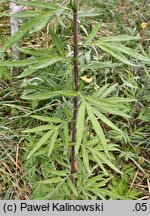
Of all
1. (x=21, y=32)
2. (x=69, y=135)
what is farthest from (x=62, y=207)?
(x=21, y=32)

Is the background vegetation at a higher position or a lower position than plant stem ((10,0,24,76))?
lower

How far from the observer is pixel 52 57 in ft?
4.49

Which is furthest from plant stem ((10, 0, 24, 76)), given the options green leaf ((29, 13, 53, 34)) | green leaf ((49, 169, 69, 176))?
green leaf ((29, 13, 53, 34))

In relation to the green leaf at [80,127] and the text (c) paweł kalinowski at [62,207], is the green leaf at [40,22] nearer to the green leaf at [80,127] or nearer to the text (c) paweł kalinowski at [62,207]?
the green leaf at [80,127]

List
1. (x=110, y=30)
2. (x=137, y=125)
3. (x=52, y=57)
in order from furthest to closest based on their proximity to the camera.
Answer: (x=110, y=30)
(x=137, y=125)
(x=52, y=57)

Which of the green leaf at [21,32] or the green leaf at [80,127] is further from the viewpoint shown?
the green leaf at [80,127]

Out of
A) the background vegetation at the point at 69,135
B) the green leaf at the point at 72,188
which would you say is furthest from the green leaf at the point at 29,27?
the green leaf at the point at 72,188

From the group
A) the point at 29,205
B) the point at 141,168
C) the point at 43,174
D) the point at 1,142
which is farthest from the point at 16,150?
the point at 141,168

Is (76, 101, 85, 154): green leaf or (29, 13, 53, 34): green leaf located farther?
(76, 101, 85, 154): green leaf

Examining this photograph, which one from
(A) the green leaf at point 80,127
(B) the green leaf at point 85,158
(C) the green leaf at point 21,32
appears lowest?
(B) the green leaf at point 85,158

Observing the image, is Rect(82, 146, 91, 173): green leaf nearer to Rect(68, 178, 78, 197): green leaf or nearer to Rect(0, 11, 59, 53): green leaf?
Rect(68, 178, 78, 197): green leaf

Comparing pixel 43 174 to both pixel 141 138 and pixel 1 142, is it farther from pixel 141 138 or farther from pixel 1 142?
pixel 141 138

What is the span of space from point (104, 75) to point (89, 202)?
1024mm

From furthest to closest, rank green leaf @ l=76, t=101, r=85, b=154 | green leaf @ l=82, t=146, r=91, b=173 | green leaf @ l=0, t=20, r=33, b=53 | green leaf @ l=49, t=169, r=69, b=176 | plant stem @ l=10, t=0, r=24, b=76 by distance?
plant stem @ l=10, t=0, r=24, b=76 → green leaf @ l=49, t=169, r=69, b=176 → green leaf @ l=82, t=146, r=91, b=173 → green leaf @ l=76, t=101, r=85, b=154 → green leaf @ l=0, t=20, r=33, b=53
